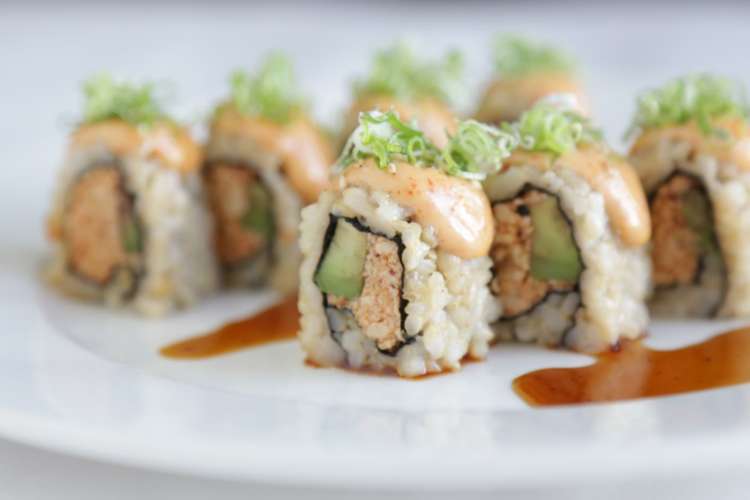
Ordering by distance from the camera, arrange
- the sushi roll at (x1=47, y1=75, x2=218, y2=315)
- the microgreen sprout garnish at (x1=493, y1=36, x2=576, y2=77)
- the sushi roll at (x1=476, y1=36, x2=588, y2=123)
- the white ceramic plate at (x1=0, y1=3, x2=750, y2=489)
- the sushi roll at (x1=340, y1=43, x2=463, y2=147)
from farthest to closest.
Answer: the microgreen sprout garnish at (x1=493, y1=36, x2=576, y2=77) < the sushi roll at (x1=476, y1=36, x2=588, y2=123) < the sushi roll at (x1=340, y1=43, x2=463, y2=147) < the sushi roll at (x1=47, y1=75, x2=218, y2=315) < the white ceramic plate at (x1=0, y1=3, x2=750, y2=489)

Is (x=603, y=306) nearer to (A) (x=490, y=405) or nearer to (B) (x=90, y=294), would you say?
(A) (x=490, y=405)

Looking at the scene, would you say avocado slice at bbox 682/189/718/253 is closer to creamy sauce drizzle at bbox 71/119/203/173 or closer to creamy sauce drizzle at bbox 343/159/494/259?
creamy sauce drizzle at bbox 343/159/494/259

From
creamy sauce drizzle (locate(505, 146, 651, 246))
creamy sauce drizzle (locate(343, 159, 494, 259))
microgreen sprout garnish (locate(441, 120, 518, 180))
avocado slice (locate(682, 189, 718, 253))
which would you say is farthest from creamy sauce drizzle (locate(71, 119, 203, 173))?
avocado slice (locate(682, 189, 718, 253))

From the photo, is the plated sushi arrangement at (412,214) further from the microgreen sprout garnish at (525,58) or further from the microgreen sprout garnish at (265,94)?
the microgreen sprout garnish at (525,58)

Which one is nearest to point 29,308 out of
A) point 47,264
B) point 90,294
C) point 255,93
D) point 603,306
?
point 90,294

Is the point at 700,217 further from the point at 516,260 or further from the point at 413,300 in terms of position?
the point at 413,300

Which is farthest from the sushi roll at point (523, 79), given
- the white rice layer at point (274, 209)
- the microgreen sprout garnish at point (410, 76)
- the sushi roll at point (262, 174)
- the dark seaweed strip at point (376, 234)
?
the dark seaweed strip at point (376, 234)
